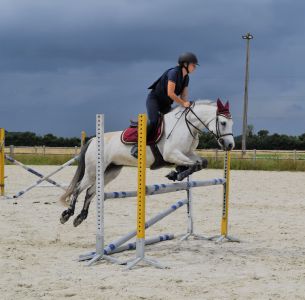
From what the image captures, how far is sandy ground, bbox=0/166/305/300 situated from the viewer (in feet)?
12.4

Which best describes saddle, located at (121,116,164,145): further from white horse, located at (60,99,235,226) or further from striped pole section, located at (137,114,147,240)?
striped pole section, located at (137,114,147,240)

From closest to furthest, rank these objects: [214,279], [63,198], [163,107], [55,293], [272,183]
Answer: [55,293], [214,279], [163,107], [63,198], [272,183]

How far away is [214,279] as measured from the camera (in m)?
4.11

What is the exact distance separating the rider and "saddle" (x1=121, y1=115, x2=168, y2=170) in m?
0.04

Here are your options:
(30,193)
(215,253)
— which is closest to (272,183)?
(30,193)

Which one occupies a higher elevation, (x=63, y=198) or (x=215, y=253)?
(x=63, y=198)

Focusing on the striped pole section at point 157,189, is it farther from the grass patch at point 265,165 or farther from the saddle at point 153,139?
the grass patch at point 265,165

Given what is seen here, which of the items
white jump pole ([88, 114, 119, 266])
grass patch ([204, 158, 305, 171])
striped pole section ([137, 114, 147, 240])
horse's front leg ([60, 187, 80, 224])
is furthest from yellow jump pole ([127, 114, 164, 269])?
grass patch ([204, 158, 305, 171])

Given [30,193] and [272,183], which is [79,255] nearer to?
[30,193]

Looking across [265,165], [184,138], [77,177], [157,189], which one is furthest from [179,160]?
[265,165]

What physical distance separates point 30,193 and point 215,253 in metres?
6.97

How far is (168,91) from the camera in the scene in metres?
4.97

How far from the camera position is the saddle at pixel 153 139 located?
508 centimetres

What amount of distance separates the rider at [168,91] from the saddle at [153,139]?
4 centimetres
